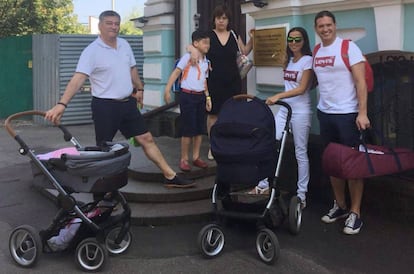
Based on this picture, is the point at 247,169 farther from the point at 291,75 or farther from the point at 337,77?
the point at 291,75

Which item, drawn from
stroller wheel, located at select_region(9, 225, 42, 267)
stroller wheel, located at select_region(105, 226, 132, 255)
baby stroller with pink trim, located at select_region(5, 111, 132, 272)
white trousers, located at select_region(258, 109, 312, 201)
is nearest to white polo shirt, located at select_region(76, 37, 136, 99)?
baby stroller with pink trim, located at select_region(5, 111, 132, 272)

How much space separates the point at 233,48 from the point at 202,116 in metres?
0.86

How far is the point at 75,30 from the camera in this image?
840 inches

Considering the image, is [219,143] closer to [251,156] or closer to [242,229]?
[251,156]

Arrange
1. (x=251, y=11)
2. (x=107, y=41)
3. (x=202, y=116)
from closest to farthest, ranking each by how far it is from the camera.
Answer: (x=107, y=41) < (x=202, y=116) < (x=251, y=11)

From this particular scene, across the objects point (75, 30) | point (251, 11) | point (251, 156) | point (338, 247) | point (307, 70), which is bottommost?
point (338, 247)

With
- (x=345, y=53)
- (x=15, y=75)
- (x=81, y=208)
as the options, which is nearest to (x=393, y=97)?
(x=345, y=53)

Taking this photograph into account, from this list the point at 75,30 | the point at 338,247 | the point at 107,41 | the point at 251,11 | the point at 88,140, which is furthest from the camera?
the point at 75,30

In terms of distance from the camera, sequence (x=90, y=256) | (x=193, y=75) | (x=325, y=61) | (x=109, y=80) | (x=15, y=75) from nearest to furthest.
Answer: (x=90, y=256)
(x=325, y=61)
(x=109, y=80)
(x=193, y=75)
(x=15, y=75)

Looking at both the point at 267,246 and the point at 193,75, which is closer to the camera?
the point at 267,246

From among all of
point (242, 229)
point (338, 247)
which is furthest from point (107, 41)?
point (338, 247)

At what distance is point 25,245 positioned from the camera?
433 cm

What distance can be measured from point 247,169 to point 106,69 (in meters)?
1.59

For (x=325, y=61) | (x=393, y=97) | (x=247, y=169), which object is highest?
(x=325, y=61)
